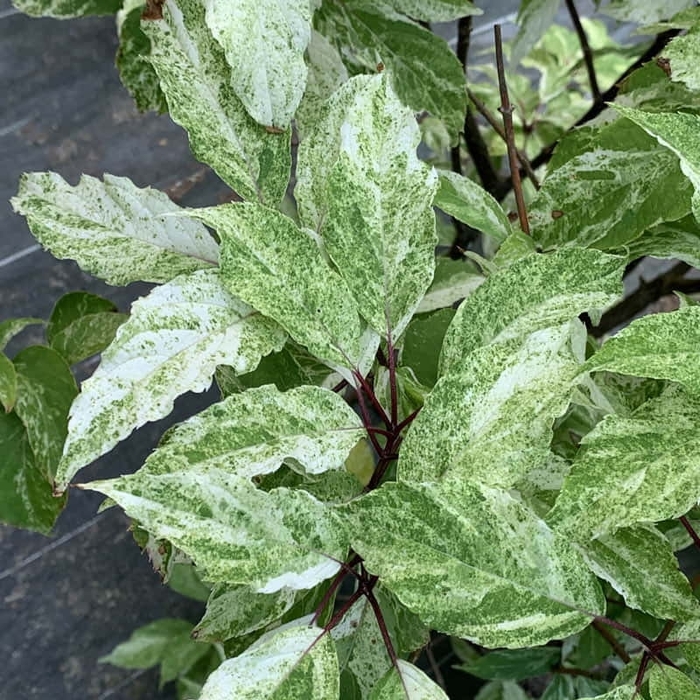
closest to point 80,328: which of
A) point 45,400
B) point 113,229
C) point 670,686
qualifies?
point 45,400

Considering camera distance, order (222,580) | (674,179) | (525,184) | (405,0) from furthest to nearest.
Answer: (525,184), (405,0), (674,179), (222,580)

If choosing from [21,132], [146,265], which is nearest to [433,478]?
[146,265]

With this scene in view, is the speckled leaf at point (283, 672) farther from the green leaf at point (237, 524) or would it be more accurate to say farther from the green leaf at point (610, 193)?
the green leaf at point (610, 193)

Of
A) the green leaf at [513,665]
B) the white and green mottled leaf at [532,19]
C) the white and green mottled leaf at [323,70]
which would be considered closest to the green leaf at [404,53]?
the white and green mottled leaf at [323,70]

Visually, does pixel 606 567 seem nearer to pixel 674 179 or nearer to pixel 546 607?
pixel 546 607

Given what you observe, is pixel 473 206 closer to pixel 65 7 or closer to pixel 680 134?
pixel 680 134

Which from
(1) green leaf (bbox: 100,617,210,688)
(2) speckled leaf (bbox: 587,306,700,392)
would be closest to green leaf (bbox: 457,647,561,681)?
(1) green leaf (bbox: 100,617,210,688)

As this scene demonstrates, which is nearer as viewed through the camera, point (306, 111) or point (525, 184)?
point (306, 111)

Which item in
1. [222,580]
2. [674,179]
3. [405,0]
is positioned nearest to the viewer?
[222,580]
